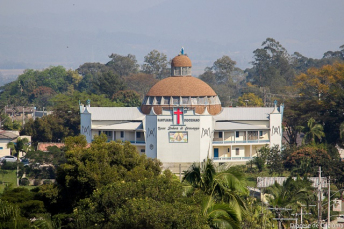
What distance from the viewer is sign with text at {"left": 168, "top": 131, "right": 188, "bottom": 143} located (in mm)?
74250

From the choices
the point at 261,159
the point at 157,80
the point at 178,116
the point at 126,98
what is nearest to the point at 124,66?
the point at 157,80

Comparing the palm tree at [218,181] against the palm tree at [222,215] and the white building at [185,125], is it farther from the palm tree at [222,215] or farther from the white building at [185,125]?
the white building at [185,125]

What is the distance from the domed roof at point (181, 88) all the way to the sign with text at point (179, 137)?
29.3ft

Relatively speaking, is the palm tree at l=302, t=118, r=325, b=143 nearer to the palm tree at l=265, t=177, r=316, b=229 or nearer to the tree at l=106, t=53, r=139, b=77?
the palm tree at l=265, t=177, r=316, b=229

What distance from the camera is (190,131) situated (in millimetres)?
74438

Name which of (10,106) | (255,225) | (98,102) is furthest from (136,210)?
(10,106)

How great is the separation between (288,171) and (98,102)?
121 feet

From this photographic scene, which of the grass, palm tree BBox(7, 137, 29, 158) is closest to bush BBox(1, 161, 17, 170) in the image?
the grass

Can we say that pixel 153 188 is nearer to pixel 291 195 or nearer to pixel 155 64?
pixel 291 195

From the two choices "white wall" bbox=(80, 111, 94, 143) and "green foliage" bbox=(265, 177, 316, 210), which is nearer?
"green foliage" bbox=(265, 177, 316, 210)

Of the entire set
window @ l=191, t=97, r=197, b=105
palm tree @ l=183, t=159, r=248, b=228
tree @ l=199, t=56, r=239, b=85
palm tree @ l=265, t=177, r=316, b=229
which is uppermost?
tree @ l=199, t=56, r=239, b=85

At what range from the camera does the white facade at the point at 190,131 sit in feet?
244

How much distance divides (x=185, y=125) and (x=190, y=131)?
75cm

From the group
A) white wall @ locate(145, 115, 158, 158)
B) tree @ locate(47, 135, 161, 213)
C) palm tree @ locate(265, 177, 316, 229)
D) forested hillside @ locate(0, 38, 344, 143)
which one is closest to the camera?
tree @ locate(47, 135, 161, 213)
